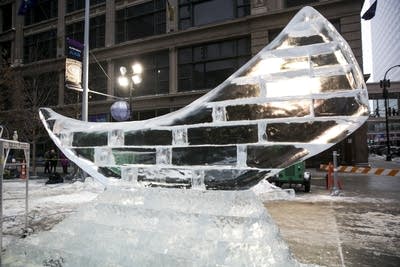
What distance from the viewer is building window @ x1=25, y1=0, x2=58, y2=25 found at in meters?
25.8

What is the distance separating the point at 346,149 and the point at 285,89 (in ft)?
57.3

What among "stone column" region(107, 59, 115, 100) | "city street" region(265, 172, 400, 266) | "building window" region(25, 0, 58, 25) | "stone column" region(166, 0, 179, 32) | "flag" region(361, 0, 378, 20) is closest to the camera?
"city street" region(265, 172, 400, 266)

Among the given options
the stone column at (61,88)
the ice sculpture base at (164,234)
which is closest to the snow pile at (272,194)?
the ice sculpture base at (164,234)

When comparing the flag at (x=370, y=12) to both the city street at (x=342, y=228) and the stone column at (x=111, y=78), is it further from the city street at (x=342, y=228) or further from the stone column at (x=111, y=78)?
the stone column at (x=111, y=78)

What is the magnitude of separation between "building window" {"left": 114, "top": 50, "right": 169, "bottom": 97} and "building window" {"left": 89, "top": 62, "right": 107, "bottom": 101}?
2.32m

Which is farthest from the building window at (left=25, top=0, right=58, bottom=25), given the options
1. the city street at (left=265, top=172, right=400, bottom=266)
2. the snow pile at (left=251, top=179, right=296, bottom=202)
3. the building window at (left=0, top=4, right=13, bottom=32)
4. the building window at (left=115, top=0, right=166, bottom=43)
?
the city street at (left=265, top=172, right=400, bottom=266)

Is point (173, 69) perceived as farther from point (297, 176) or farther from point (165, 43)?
point (297, 176)

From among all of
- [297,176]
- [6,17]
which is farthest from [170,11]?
[6,17]

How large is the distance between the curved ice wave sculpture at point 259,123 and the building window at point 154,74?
18.7 m

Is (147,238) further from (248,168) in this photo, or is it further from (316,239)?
(316,239)

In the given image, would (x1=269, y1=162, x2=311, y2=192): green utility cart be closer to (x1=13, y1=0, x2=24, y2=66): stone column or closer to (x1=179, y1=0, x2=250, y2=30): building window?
(x1=179, y1=0, x2=250, y2=30): building window

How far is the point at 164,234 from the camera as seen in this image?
149 centimetres

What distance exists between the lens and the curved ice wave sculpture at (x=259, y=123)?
1309 millimetres

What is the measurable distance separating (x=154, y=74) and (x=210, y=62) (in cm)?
401
